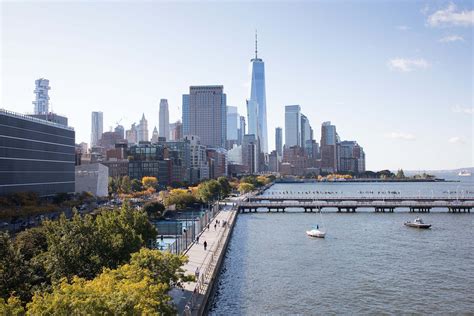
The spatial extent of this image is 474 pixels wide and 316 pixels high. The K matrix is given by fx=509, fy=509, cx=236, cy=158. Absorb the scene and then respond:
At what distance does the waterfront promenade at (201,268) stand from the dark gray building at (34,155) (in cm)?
4575

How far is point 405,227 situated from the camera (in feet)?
358

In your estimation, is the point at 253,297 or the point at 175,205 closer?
the point at 253,297

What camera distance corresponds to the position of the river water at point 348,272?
49.6 m

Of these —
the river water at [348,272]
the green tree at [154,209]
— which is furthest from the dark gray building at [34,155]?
the river water at [348,272]

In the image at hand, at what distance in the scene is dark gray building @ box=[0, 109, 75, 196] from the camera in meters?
109

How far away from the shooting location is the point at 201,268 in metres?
58.0

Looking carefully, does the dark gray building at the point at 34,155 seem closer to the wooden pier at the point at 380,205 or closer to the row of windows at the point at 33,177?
the row of windows at the point at 33,177

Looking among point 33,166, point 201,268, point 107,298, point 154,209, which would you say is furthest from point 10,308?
point 33,166

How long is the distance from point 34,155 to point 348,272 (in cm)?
8722

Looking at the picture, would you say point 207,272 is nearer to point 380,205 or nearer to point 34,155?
point 34,155

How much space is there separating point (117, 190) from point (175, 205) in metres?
49.8

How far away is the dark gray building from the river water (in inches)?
1989

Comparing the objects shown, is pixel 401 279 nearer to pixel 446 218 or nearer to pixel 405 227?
pixel 405 227

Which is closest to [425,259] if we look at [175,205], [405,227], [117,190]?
[405,227]
